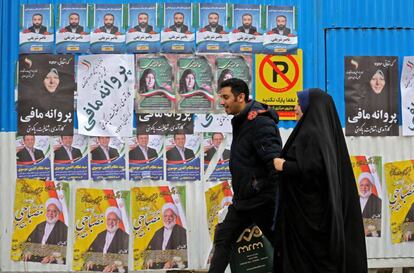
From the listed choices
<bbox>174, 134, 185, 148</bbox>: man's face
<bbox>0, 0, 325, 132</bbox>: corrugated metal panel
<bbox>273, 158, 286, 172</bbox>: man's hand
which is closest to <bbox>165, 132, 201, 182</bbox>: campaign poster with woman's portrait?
<bbox>174, 134, 185, 148</bbox>: man's face

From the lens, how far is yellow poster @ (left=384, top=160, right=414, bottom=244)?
647cm

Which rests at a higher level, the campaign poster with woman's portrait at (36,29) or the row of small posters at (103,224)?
the campaign poster with woman's portrait at (36,29)

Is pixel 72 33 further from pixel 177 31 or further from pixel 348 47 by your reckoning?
pixel 348 47

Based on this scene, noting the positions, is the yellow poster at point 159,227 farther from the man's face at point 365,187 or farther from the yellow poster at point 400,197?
the yellow poster at point 400,197

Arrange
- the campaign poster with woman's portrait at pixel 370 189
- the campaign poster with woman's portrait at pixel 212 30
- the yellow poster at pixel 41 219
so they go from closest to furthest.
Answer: the yellow poster at pixel 41 219 < the campaign poster with woman's portrait at pixel 212 30 < the campaign poster with woman's portrait at pixel 370 189

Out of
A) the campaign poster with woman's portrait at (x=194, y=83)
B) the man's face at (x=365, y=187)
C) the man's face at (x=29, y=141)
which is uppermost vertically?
the campaign poster with woman's portrait at (x=194, y=83)

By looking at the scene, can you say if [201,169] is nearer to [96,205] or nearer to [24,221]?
[96,205]

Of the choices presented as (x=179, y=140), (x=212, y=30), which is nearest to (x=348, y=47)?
(x=212, y=30)

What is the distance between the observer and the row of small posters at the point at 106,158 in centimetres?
620

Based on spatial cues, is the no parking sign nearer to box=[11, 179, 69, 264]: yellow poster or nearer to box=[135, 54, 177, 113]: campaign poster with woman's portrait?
box=[135, 54, 177, 113]: campaign poster with woman's portrait

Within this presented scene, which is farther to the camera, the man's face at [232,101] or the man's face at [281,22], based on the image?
the man's face at [281,22]

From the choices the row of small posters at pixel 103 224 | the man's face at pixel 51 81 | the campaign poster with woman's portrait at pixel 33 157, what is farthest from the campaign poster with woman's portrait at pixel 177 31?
the campaign poster with woman's portrait at pixel 33 157

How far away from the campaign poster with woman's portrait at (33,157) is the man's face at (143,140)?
0.85 metres

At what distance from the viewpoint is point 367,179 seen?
21.2 feet
